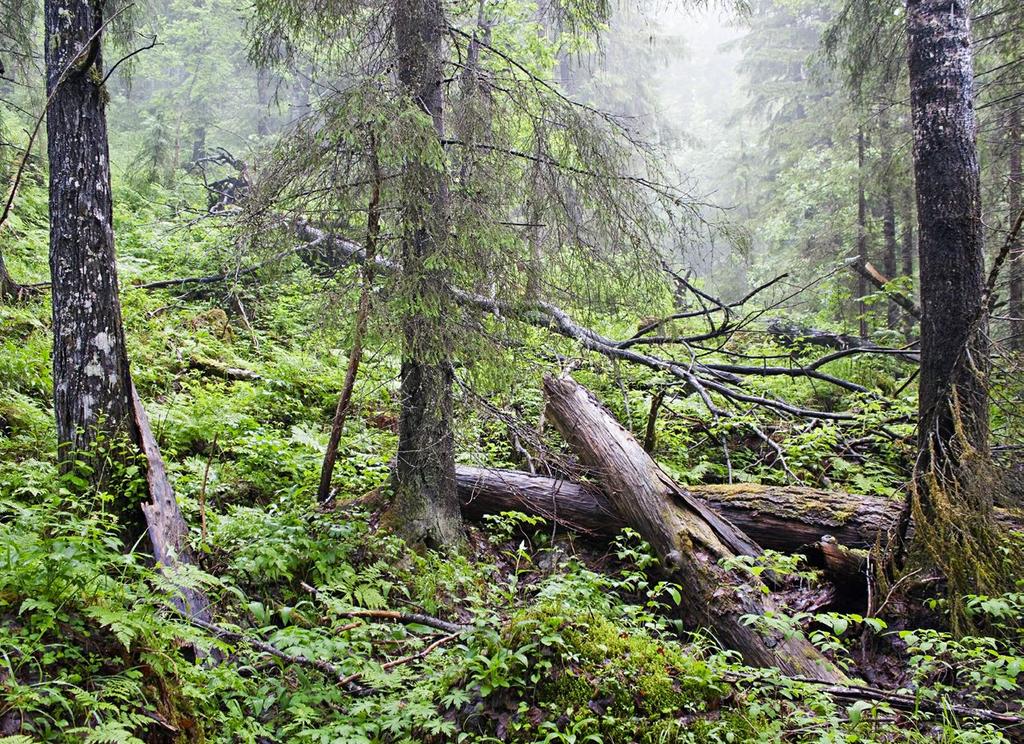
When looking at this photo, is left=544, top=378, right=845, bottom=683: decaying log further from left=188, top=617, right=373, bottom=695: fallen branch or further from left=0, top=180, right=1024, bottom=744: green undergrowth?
left=188, top=617, right=373, bottom=695: fallen branch

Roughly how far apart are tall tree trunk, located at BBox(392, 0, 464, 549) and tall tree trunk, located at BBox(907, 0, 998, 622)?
371 centimetres

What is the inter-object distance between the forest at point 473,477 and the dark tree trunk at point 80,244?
22mm

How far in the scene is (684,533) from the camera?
5391mm

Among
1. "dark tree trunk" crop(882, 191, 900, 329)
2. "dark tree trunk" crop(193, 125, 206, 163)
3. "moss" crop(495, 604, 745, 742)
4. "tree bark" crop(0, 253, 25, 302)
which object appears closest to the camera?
"moss" crop(495, 604, 745, 742)

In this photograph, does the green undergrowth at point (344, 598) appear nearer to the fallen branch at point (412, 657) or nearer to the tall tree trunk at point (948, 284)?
the fallen branch at point (412, 657)

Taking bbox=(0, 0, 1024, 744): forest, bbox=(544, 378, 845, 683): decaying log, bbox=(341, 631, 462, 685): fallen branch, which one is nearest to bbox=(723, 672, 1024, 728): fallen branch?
bbox=(0, 0, 1024, 744): forest

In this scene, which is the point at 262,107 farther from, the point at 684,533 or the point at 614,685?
the point at 614,685

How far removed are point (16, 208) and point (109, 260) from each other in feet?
27.8

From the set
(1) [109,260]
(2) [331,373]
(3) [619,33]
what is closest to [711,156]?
(3) [619,33]

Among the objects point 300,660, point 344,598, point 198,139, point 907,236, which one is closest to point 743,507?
point 344,598

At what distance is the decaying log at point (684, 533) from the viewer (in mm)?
4441

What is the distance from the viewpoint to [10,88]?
70.9 ft

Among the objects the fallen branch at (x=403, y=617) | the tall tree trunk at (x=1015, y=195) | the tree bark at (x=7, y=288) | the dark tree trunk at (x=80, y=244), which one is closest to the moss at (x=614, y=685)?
the fallen branch at (x=403, y=617)

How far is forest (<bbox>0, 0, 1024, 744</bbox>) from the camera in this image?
3.09 metres
